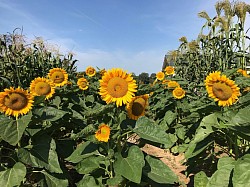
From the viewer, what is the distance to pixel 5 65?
5215 mm

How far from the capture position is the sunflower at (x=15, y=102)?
2350 millimetres

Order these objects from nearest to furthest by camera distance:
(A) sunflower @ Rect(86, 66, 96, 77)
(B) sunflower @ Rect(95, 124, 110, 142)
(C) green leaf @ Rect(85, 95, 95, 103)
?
(B) sunflower @ Rect(95, 124, 110, 142) → (C) green leaf @ Rect(85, 95, 95, 103) → (A) sunflower @ Rect(86, 66, 96, 77)

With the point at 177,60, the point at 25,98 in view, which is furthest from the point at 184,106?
the point at 177,60

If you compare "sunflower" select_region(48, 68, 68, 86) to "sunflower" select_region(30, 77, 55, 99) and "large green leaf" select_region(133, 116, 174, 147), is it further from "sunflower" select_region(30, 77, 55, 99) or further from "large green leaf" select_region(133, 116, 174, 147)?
"large green leaf" select_region(133, 116, 174, 147)

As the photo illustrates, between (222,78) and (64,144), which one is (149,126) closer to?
(222,78)

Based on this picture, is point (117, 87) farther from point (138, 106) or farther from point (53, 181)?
point (53, 181)

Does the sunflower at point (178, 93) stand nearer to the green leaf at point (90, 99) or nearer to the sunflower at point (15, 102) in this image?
the green leaf at point (90, 99)

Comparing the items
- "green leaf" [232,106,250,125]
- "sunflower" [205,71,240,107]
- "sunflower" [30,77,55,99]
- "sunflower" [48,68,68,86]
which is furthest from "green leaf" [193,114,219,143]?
"sunflower" [48,68,68,86]

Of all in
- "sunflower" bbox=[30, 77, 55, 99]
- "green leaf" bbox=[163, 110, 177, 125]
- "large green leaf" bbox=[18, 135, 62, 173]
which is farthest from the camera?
"green leaf" bbox=[163, 110, 177, 125]

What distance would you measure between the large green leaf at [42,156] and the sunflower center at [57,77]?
4.90 ft

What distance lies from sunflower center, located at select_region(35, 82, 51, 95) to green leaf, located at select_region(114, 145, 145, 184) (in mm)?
1432

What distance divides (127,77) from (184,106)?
9.89 feet

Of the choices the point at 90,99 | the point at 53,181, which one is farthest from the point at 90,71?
the point at 53,181

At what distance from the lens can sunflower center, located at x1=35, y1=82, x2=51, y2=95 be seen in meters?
3.22
